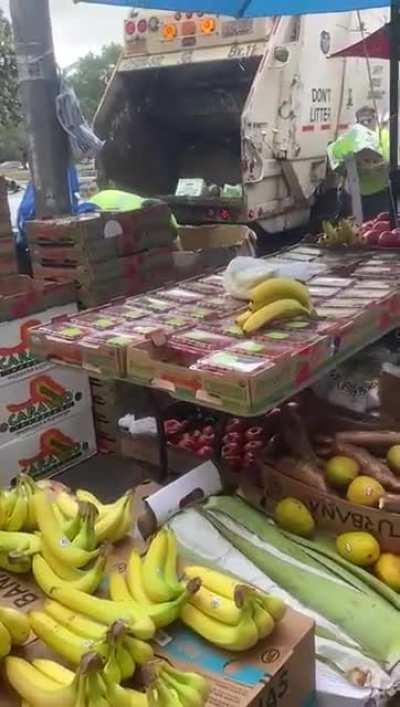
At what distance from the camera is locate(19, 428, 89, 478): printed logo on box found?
3619 millimetres

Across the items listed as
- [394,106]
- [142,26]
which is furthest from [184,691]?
[142,26]

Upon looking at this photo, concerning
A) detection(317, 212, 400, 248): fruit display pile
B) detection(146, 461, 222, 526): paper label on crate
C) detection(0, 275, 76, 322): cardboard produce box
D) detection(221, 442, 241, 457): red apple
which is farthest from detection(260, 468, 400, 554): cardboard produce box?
detection(317, 212, 400, 248): fruit display pile

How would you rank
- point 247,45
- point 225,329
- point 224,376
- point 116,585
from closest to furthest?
point 116,585 → point 224,376 → point 225,329 → point 247,45


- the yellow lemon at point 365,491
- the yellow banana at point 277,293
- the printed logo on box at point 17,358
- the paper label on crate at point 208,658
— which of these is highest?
the yellow banana at point 277,293

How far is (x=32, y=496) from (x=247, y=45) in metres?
5.72

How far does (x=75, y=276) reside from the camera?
12.5 feet

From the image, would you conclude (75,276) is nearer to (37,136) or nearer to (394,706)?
(37,136)

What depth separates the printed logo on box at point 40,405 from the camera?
351 cm

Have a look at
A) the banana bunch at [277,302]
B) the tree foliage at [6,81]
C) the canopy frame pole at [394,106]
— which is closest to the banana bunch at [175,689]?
the banana bunch at [277,302]

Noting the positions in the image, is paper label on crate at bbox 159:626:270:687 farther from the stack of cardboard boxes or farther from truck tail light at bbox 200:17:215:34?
truck tail light at bbox 200:17:215:34

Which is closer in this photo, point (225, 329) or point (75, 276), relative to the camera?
point (225, 329)

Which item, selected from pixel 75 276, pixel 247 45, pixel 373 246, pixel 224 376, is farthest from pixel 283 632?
pixel 247 45

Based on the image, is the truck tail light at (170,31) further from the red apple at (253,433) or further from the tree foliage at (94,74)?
the red apple at (253,433)

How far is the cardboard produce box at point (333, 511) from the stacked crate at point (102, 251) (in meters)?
1.48
